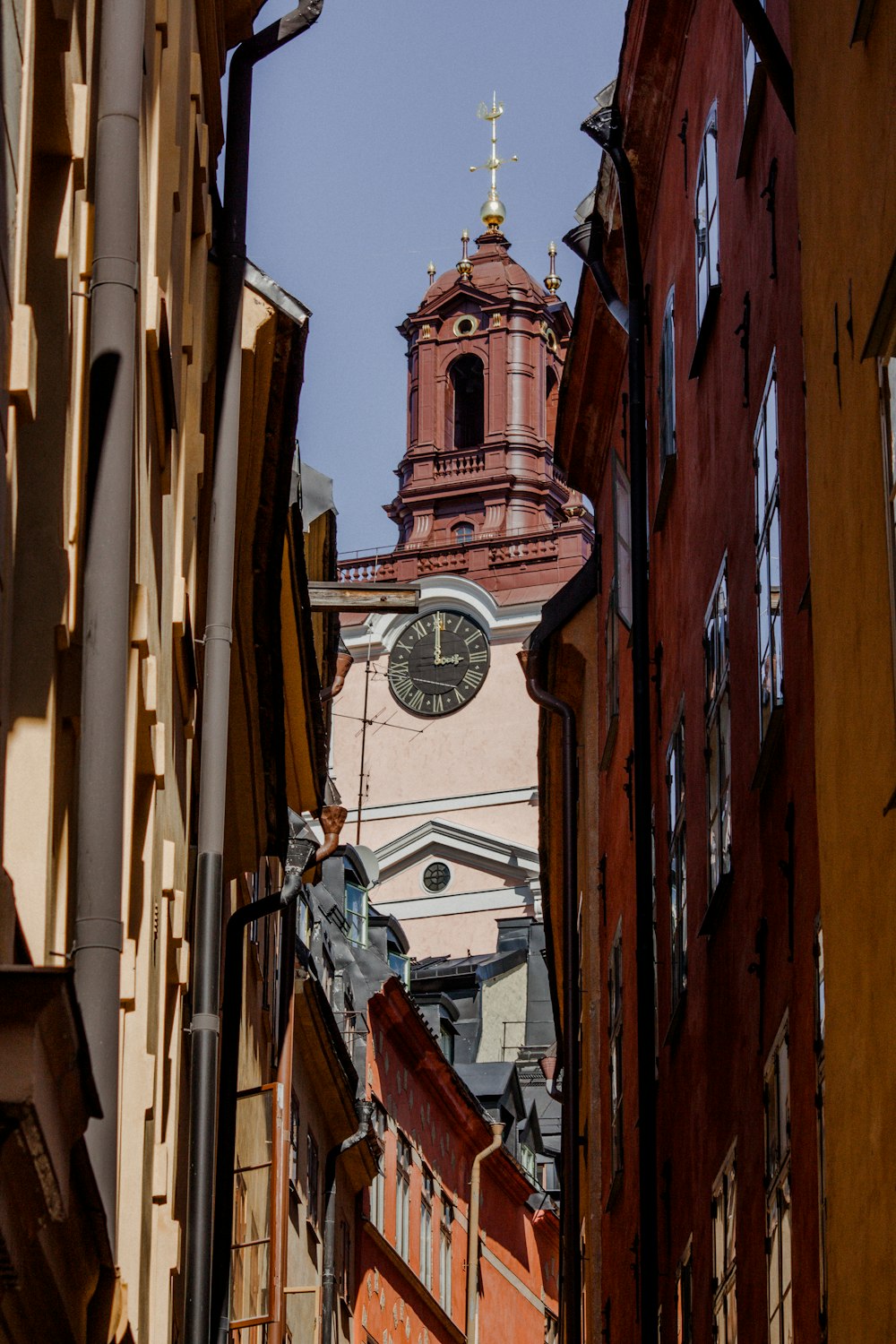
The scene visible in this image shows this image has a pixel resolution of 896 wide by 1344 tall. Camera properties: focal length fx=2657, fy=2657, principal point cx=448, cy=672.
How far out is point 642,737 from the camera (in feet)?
48.7

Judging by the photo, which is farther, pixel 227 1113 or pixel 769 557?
pixel 227 1113

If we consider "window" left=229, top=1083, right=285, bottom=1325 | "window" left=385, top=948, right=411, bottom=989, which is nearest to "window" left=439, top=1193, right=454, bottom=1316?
"window" left=385, top=948, right=411, bottom=989

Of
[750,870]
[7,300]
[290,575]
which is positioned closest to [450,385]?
[290,575]

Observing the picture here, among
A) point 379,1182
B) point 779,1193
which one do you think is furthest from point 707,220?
point 379,1182

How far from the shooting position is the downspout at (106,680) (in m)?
6.27

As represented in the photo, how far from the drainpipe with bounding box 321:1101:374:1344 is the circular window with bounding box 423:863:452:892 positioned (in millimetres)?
40683

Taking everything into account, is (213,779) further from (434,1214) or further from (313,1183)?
(434,1214)

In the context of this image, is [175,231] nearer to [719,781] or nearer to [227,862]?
[719,781]

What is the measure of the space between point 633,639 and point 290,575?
2.20 m

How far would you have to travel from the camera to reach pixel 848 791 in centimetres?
799

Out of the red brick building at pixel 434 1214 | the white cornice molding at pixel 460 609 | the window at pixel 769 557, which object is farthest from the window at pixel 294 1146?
the white cornice molding at pixel 460 609

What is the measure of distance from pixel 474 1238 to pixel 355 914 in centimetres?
583

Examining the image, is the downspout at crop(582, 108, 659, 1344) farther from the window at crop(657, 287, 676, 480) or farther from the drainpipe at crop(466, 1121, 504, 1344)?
the drainpipe at crop(466, 1121, 504, 1344)

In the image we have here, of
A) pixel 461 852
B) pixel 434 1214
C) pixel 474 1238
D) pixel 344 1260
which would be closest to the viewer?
pixel 344 1260
